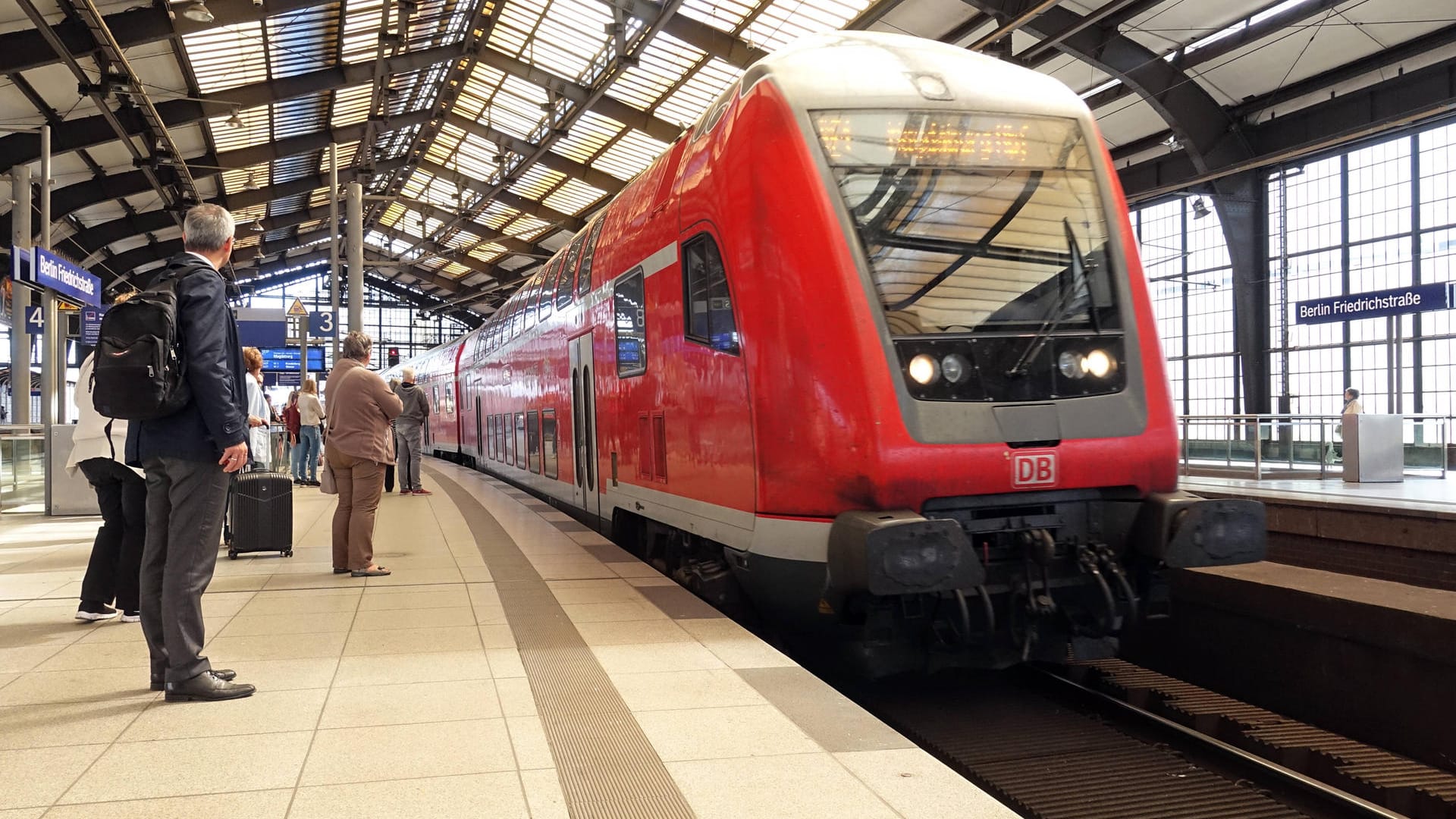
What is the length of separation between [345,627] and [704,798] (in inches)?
125

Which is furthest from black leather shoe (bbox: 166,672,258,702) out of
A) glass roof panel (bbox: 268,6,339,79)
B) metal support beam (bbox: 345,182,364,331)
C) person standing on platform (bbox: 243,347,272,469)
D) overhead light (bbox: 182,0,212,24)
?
glass roof panel (bbox: 268,6,339,79)

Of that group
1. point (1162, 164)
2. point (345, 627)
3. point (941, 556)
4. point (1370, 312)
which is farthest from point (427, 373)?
point (941, 556)

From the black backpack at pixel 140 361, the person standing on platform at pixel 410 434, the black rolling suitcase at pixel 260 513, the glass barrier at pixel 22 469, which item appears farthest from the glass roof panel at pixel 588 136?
the black backpack at pixel 140 361

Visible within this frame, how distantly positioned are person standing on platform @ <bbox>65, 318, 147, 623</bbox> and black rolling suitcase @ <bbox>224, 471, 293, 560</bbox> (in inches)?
93.8

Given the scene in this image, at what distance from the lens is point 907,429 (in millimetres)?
4879

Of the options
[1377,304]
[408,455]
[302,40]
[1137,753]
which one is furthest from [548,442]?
[302,40]

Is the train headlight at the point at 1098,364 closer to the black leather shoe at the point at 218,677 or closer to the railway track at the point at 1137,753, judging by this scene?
the railway track at the point at 1137,753

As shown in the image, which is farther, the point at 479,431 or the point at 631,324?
the point at 479,431

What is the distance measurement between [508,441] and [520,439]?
1461 millimetres

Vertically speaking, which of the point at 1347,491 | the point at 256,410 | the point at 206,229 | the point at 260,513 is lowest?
the point at 1347,491

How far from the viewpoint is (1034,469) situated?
5.04 metres

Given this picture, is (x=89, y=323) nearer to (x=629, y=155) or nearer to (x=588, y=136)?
(x=588, y=136)

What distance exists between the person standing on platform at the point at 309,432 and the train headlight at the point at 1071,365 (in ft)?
34.5

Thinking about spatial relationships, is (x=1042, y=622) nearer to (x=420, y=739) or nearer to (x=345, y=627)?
(x=420, y=739)
